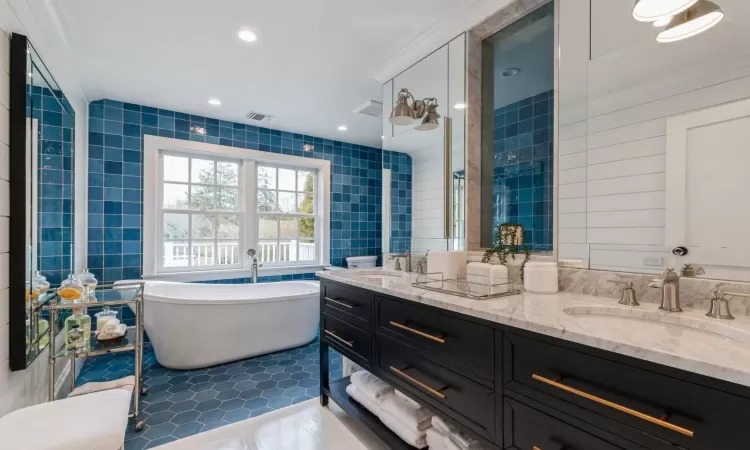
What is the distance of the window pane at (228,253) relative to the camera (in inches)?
164

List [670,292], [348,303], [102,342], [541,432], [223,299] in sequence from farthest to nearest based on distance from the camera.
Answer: [223,299] < [102,342] < [348,303] < [670,292] < [541,432]

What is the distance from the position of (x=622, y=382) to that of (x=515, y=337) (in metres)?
0.30

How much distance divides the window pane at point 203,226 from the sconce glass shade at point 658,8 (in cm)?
417

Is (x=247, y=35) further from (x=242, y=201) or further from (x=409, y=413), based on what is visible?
(x=409, y=413)

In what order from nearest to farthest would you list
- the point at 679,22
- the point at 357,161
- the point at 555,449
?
the point at 555,449
the point at 679,22
the point at 357,161

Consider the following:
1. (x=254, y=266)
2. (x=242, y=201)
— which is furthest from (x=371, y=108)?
(x=254, y=266)

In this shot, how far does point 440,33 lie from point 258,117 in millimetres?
2459

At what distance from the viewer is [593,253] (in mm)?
1601

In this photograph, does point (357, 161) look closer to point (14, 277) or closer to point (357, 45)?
point (357, 45)

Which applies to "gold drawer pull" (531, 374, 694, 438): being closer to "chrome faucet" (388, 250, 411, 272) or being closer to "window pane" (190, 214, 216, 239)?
"chrome faucet" (388, 250, 411, 272)

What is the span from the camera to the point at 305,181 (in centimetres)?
480

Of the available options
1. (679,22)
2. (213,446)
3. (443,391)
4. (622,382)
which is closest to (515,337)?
(622,382)

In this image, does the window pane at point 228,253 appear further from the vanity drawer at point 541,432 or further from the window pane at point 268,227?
the vanity drawer at point 541,432

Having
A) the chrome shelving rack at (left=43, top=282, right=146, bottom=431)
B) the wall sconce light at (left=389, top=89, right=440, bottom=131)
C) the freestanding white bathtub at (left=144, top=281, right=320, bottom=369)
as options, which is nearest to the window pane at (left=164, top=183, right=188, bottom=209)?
the freestanding white bathtub at (left=144, top=281, right=320, bottom=369)
